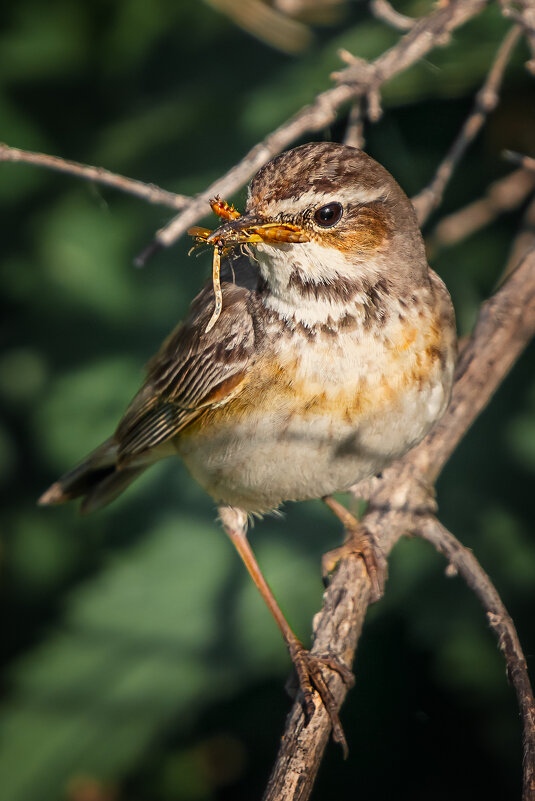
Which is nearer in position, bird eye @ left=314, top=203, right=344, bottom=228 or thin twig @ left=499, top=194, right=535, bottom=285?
bird eye @ left=314, top=203, right=344, bottom=228

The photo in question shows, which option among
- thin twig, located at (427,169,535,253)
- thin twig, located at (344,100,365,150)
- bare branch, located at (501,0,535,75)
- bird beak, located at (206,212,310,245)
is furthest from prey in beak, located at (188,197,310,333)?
thin twig, located at (427,169,535,253)

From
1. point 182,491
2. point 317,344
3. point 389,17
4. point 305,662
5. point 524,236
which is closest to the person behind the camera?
point 317,344

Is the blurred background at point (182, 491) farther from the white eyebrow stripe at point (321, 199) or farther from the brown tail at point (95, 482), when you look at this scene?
the white eyebrow stripe at point (321, 199)

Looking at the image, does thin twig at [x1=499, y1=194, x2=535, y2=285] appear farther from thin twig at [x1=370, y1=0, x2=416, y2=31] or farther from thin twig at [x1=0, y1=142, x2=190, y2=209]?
thin twig at [x1=0, y1=142, x2=190, y2=209]

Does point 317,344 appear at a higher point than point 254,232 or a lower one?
lower

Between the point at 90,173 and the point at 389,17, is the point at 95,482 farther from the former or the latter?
the point at 389,17

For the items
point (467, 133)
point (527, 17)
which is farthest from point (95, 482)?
point (527, 17)

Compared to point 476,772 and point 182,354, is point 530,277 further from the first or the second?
point 476,772
